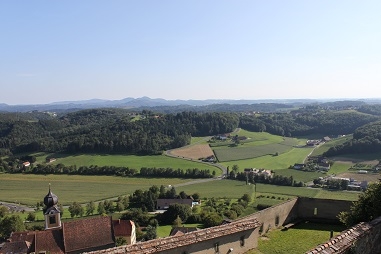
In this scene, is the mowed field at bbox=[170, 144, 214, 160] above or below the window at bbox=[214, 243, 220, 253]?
below

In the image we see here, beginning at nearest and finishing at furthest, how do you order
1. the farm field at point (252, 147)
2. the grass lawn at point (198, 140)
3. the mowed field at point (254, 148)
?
1. the mowed field at point (254, 148)
2. the farm field at point (252, 147)
3. the grass lawn at point (198, 140)

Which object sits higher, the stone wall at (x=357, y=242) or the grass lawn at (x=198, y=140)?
the stone wall at (x=357, y=242)

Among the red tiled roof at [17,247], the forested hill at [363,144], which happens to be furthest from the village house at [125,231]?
the forested hill at [363,144]

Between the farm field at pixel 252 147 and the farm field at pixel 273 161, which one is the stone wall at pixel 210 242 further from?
the farm field at pixel 252 147

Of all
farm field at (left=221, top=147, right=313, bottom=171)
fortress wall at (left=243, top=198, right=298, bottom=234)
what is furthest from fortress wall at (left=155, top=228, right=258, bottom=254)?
farm field at (left=221, top=147, right=313, bottom=171)

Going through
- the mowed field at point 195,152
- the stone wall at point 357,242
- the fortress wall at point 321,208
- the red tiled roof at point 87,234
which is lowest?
the mowed field at point 195,152

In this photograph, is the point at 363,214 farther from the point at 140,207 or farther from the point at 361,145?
the point at 361,145

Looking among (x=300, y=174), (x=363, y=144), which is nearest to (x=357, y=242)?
(x=300, y=174)

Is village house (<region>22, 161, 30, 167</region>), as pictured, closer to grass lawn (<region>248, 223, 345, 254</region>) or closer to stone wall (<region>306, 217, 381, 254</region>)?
grass lawn (<region>248, 223, 345, 254</region>)
